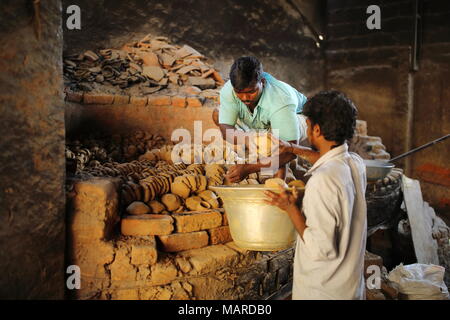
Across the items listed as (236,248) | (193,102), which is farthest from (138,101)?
(236,248)

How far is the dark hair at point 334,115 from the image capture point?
69.1 inches

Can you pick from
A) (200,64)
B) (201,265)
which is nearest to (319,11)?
(200,64)

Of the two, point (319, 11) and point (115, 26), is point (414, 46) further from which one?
point (115, 26)

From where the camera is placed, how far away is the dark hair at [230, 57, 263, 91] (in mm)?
2607

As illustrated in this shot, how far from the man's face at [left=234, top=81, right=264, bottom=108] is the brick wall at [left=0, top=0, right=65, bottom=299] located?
1.26 m

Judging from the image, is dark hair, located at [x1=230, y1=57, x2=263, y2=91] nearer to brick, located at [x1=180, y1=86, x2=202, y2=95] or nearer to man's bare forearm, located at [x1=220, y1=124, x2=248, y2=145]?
man's bare forearm, located at [x1=220, y1=124, x2=248, y2=145]

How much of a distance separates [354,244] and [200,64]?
4882 millimetres

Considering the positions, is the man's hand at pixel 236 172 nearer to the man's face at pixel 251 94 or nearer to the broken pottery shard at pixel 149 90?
the man's face at pixel 251 94

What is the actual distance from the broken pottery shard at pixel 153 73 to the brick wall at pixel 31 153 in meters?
3.11

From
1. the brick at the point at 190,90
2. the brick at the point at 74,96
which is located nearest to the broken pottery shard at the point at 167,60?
the brick at the point at 190,90

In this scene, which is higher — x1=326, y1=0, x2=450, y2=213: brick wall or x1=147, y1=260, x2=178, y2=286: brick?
x1=326, y1=0, x2=450, y2=213: brick wall

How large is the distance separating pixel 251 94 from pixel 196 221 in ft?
3.49

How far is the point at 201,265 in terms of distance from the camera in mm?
2627

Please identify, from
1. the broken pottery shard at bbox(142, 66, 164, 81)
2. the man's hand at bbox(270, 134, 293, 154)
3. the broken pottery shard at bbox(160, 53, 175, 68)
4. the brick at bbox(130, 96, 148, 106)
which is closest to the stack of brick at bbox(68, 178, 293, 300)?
the man's hand at bbox(270, 134, 293, 154)
